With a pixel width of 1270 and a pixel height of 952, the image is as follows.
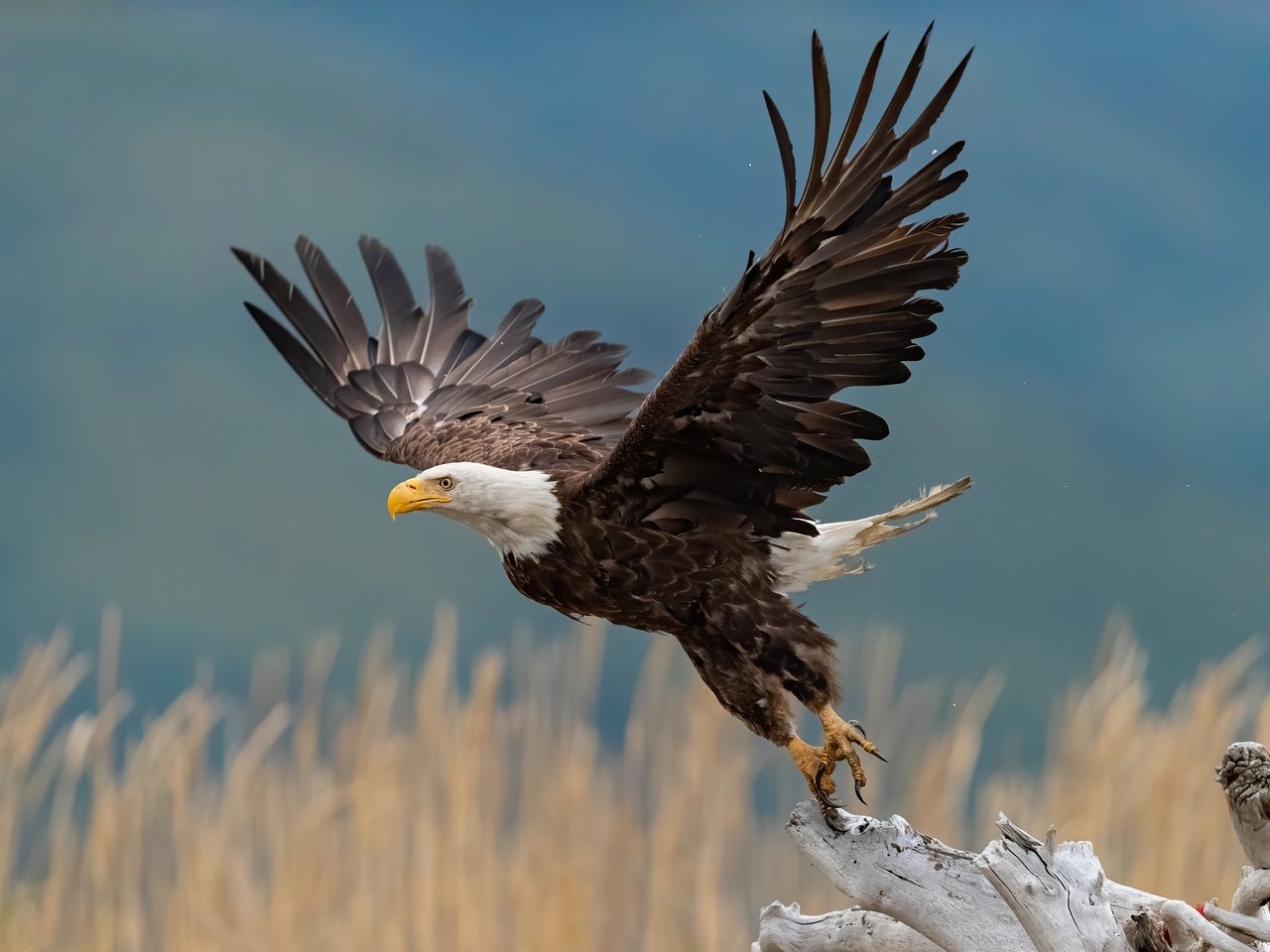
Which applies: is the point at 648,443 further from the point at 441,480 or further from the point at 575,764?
the point at 575,764

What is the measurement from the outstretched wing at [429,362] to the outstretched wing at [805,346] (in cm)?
130

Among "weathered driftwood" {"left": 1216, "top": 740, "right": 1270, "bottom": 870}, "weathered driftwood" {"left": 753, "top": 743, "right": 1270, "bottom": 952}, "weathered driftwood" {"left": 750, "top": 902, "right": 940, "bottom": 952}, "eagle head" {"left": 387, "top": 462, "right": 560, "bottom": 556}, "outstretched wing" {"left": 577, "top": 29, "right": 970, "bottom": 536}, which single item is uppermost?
"outstretched wing" {"left": 577, "top": 29, "right": 970, "bottom": 536}

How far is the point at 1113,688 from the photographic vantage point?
601cm

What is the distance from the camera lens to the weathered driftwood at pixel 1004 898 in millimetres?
3340

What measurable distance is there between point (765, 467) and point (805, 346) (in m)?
0.45

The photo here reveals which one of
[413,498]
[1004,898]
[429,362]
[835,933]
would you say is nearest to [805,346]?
[413,498]

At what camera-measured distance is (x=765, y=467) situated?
4.00 metres

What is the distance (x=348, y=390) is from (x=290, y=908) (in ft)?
6.33

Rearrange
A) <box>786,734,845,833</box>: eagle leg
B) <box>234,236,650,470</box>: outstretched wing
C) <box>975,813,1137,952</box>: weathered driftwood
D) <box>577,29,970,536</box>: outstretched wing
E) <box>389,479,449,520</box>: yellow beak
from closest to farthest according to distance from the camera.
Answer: <box>975,813,1137,952</box>: weathered driftwood < <box>577,29,970,536</box>: outstretched wing < <box>786,734,845,833</box>: eagle leg < <box>389,479,449,520</box>: yellow beak < <box>234,236,650,470</box>: outstretched wing

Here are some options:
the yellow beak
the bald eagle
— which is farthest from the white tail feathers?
the yellow beak

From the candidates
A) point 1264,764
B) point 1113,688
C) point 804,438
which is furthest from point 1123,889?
point 1113,688

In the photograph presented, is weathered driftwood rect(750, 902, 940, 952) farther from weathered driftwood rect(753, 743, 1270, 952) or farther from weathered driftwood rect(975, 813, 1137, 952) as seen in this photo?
weathered driftwood rect(975, 813, 1137, 952)

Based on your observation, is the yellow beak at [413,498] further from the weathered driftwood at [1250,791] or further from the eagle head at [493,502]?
the weathered driftwood at [1250,791]

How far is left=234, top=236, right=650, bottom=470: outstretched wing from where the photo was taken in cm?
553
